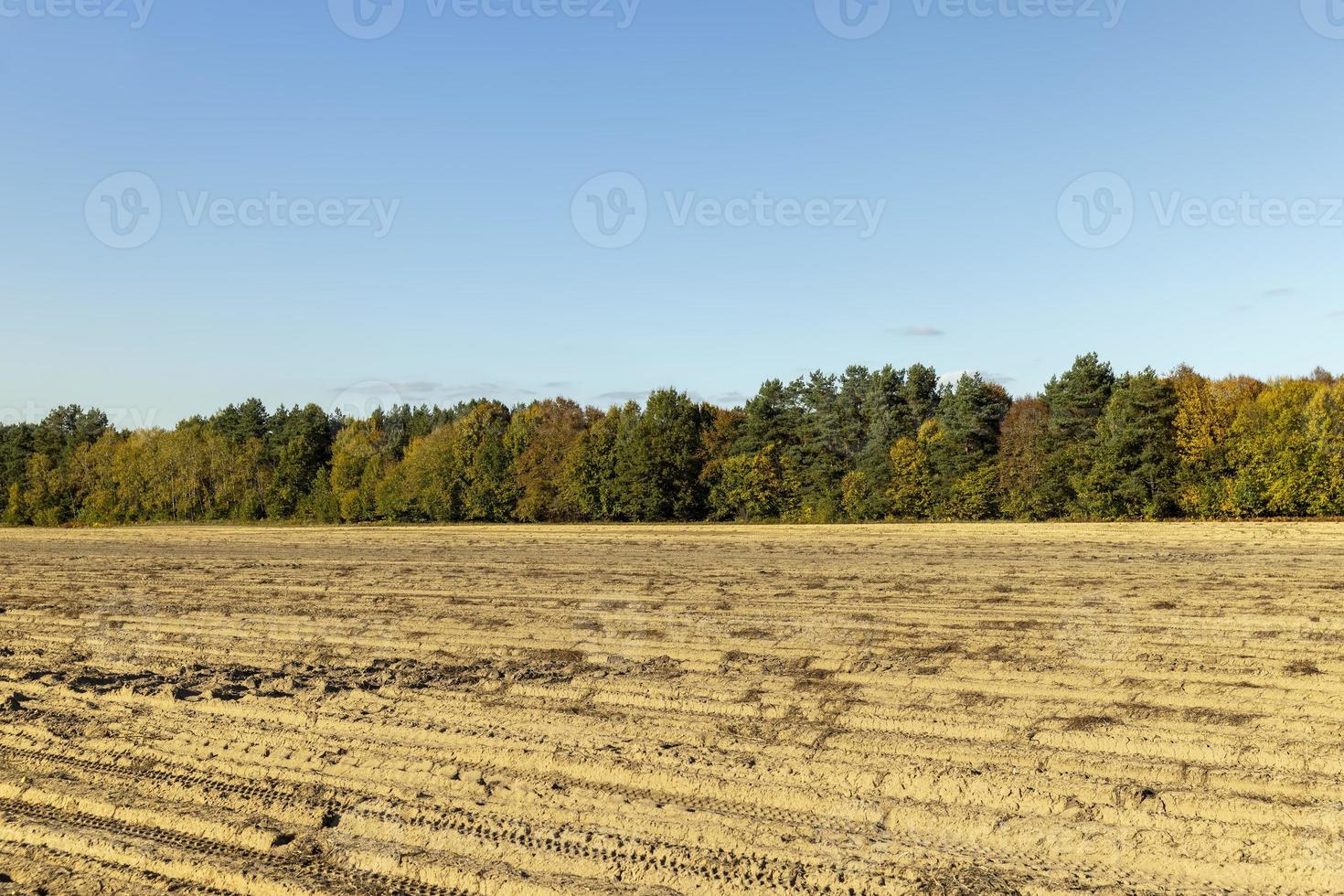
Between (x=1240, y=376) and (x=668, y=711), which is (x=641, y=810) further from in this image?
(x=1240, y=376)

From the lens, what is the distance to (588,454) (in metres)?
54.5

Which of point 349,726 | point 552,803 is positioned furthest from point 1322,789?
point 349,726

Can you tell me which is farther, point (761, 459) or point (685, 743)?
point (761, 459)

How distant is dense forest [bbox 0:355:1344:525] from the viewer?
141 feet

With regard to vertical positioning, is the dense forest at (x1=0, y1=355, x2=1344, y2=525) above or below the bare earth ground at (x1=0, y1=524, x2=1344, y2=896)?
above

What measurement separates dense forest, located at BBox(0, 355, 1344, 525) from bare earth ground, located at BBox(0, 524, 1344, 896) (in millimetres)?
28207

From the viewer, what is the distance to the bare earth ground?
572 cm

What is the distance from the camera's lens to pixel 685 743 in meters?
7.98

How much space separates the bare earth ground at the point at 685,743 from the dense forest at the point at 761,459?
28.2 metres

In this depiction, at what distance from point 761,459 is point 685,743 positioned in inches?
1744

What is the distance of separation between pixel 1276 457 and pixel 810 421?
22.1 meters

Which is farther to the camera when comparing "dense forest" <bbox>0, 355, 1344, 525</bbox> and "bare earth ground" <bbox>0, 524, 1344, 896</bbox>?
"dense forest" <bbox>0, 355, 1344, 525</bbox>

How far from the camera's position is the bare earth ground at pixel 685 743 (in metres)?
5.72

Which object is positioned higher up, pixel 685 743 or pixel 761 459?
pixel 761 459
